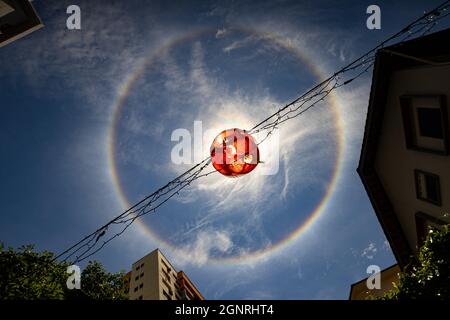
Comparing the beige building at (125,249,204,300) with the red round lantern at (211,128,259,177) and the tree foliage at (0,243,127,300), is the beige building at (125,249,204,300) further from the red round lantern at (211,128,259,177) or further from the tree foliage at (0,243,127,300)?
the red round lantern at (211,128,259,177)

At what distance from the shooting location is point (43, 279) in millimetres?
19078

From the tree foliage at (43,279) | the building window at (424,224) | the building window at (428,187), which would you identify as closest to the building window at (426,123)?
the building window at (428,187)

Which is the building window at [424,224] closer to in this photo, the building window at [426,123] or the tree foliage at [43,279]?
the building window at [426,123]

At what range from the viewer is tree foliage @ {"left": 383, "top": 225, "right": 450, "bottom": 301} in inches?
300

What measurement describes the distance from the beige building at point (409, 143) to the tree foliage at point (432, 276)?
427 cm

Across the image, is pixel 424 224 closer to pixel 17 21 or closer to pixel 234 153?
pixel 234 153

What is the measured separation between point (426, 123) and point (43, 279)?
23432mm

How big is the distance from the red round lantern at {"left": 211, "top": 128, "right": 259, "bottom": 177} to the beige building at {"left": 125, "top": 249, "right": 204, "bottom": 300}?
134ft

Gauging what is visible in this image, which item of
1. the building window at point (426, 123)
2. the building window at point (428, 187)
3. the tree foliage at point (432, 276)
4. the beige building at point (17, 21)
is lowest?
the tree foliage at point (432, 276)

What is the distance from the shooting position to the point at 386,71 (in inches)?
566

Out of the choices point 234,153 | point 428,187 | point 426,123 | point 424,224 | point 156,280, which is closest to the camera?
point 234,153

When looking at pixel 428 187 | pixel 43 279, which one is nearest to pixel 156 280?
pixel 43 279

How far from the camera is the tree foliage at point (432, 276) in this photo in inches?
300
